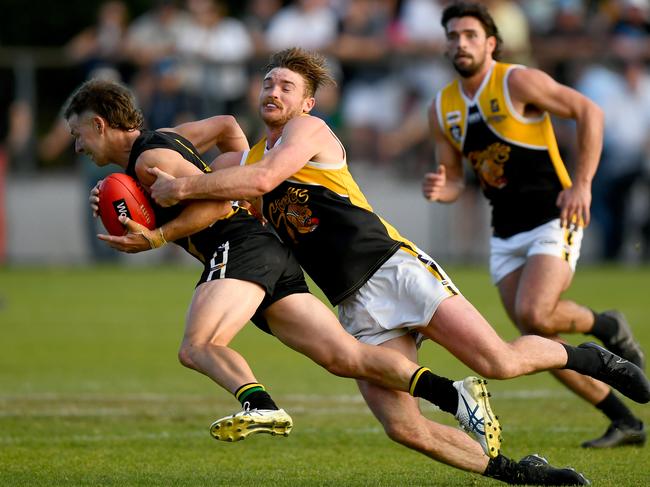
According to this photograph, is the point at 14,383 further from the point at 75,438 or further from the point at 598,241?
the point at 598,241

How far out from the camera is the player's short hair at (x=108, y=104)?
5.95m

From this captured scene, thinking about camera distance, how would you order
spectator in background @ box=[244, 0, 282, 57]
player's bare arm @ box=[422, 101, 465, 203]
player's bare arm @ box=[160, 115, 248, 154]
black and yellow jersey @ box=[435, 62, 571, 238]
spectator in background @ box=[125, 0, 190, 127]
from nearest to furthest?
player's bare arm @ box=[160, 115, 248, 154], black and yellow jersey @ box=[435, 62, 571, 238], player's bare arm @ box=[422, 101, 465, 203], spectator in background @ box=[125, 0, 190, 127], spectator in background @ box=[244, 0, 282, 57]

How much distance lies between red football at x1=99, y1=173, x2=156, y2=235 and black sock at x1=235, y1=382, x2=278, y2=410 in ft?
3.15

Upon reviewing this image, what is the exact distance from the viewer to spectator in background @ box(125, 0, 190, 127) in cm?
1744

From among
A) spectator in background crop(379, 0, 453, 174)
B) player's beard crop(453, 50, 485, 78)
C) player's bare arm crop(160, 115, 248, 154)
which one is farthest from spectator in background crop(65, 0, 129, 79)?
player's bare arm crop(160, 115, 248, 154)

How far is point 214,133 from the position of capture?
6.59 metres

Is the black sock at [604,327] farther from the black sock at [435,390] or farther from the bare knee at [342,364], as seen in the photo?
the bare knee at [342,364]

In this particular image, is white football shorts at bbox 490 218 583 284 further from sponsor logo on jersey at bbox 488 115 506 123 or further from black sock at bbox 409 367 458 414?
black sock at bbox 409 367 458 414

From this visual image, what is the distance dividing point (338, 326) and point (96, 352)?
590 centimetres

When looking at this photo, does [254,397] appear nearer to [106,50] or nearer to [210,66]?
[210,66]

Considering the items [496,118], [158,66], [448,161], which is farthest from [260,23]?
[496,118]

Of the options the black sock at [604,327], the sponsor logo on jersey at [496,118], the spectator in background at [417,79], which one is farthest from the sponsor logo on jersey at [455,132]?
the spectator in background at [417,79]

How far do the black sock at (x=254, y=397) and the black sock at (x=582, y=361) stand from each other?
57.8 inches

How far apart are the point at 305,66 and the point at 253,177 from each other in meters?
0.73
